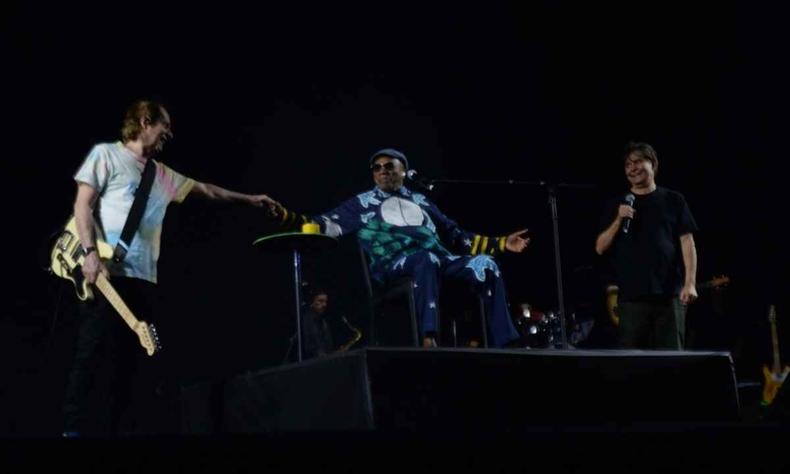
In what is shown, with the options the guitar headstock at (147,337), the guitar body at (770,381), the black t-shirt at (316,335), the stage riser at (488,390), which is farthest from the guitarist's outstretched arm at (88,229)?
the guitar body at (770,381)

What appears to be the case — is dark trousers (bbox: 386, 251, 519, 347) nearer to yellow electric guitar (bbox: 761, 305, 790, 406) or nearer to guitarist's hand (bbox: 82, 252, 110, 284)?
guitarist's hand (bbox: 82, 252, 110, 284)

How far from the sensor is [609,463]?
1.50 metres

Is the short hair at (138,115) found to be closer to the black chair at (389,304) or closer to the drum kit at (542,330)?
the black chair at (389,304)

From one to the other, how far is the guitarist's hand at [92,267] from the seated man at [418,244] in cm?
96

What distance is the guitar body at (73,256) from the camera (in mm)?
2996

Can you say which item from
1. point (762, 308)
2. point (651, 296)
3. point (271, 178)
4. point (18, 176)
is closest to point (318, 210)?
point (271, 178)

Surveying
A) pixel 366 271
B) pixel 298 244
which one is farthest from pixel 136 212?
pixel 366 271

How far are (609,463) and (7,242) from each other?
13.0 ft

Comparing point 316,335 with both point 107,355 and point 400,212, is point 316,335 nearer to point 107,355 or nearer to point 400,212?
point 400,212

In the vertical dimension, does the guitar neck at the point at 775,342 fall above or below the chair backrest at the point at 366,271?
below

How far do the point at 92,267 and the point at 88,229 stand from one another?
15 centimetres

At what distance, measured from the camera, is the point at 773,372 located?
6965 mm

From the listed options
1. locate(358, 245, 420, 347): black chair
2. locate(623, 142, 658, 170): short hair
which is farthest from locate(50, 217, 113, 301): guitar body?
locate(623, 142, 658, 170): short hair

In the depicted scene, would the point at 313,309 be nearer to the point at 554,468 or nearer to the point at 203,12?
the point at 203,12
